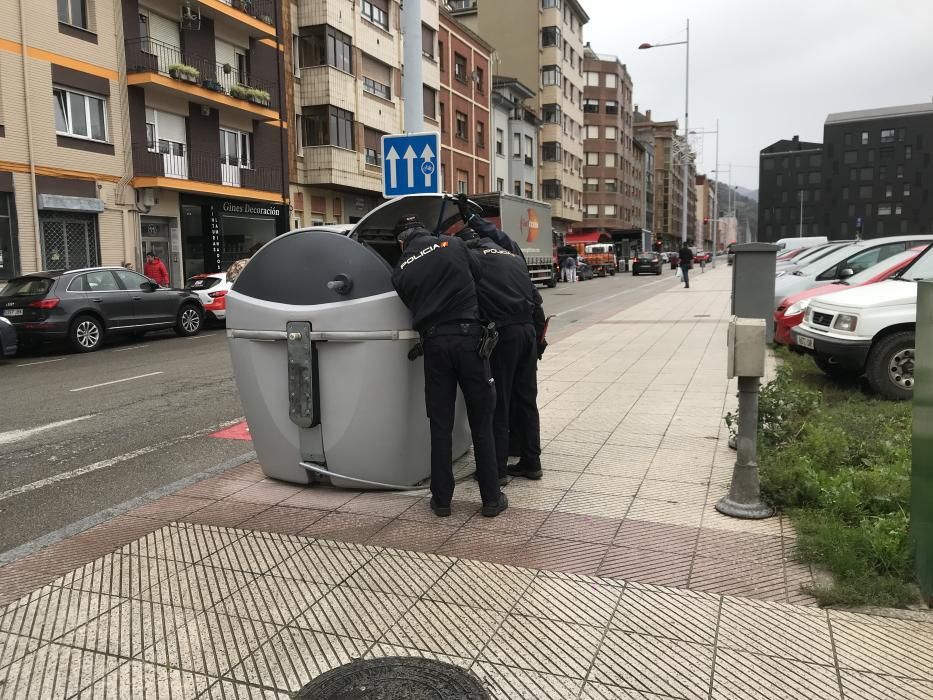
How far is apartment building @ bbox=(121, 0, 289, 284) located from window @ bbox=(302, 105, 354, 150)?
5.83 ft

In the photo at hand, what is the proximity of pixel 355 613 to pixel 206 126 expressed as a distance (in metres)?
24.9

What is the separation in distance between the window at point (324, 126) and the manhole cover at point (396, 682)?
29210mm

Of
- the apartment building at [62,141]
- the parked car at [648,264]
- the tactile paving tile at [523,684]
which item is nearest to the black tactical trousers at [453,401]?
the tactile paving tile at [523,684]

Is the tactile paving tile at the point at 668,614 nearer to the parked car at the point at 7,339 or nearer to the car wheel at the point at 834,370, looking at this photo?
the car wheel at the point at 834,370

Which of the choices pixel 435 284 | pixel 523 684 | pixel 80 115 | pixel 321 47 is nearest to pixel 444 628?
pixel 523 684

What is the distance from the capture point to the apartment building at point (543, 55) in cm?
6056

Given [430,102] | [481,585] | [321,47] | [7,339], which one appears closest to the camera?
[481,585]

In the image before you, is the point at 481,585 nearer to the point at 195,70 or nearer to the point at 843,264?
the point at 843,264

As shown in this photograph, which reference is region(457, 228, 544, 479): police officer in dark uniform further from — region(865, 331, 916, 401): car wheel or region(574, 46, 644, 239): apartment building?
region(574, 46, 644, 239): apartment building

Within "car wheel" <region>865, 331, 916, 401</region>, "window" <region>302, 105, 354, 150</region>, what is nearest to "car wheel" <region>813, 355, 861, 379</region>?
"car wheel" <region>865, 331, 916, 401</region>

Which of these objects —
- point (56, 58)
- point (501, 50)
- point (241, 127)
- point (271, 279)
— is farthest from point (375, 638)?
point (501, 50)

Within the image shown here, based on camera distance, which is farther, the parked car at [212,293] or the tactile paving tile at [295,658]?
the parked car at [212,293]

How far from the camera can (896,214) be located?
366 ft

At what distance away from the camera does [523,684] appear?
2781mm
